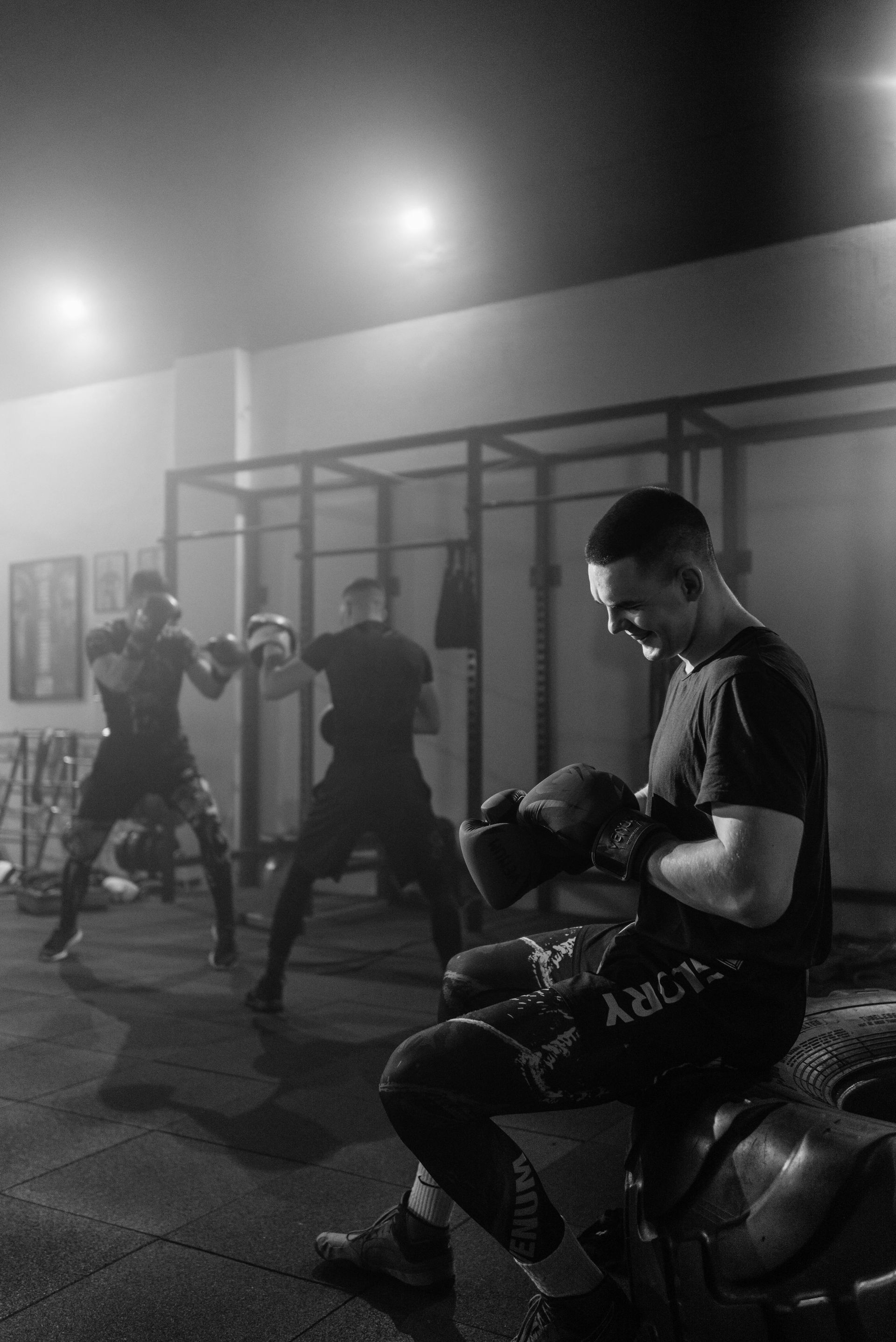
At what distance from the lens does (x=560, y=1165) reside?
2.49 meters

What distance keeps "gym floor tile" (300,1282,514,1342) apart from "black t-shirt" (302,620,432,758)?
2058 mm

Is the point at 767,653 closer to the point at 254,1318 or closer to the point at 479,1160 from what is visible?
the point at 479,1160

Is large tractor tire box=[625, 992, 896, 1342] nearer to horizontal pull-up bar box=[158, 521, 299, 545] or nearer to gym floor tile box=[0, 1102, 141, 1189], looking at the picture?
gym floor tile box=[0, 1102, 141, 1189]

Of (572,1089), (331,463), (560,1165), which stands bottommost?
(560,1165)

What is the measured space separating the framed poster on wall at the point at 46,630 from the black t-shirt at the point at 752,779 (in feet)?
20.2

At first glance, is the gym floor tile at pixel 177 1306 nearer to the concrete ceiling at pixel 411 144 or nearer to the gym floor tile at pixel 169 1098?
the gym floor tile at pixel 169 1098

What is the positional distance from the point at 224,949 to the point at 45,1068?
1278 mm

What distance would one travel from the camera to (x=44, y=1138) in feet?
8.68

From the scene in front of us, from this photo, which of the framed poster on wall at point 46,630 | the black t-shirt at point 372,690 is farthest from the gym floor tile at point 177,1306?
the framed poster on wall at point 46,630

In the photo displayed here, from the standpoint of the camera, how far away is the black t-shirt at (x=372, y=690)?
12.6ft

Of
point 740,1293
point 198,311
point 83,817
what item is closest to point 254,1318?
point 740,1293

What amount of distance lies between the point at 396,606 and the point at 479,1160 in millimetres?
4705

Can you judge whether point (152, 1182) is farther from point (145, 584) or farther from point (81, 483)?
point (81, 483)

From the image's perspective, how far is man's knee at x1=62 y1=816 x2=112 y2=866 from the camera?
4461mm
